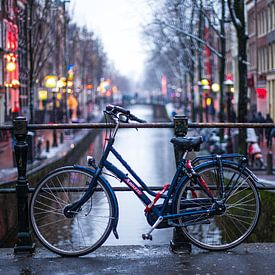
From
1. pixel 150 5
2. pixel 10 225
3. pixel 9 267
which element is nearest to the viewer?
pixel 9 267

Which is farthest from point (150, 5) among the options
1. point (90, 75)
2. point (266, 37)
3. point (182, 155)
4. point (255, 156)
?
point (90, 75)

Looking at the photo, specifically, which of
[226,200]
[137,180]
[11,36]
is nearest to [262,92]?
[11,36]

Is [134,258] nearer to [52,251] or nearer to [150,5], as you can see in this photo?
[52,251]

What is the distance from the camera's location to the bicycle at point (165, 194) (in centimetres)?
634

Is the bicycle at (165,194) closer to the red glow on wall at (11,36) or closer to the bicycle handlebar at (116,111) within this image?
the bicycle handlebar at (116,111)

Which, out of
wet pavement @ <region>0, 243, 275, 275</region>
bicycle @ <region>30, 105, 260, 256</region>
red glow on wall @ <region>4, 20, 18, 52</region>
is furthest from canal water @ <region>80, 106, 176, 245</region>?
red glow on wall @ <region>4, 20, 18, 52</region>

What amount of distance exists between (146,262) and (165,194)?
2.32ft

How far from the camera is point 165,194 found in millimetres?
6555

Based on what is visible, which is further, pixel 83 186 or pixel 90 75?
pixel 90 75

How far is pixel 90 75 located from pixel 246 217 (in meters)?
94.2

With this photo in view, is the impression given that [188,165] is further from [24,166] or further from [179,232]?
[24,166]

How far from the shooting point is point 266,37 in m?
53.0

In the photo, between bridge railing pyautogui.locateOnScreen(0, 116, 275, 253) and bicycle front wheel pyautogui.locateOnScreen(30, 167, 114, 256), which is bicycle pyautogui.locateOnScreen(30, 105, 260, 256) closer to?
bicycle front wheel pyautogui.locateOnScreen(30, 167, 114, 256)

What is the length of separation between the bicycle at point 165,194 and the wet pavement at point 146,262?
0.12m
